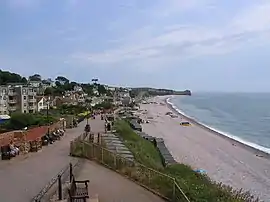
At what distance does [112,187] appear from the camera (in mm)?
10297

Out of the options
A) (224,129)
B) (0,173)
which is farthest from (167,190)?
(224,129)

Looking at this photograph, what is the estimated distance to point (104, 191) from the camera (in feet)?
32.2

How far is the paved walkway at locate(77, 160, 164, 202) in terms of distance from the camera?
9148mm

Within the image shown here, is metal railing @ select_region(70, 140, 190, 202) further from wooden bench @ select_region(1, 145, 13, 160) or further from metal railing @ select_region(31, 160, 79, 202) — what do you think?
wooden bench @ select_region(1, 145, 13, 160)

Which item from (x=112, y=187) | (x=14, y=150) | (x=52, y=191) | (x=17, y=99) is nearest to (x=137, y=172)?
(x=112, y=187)

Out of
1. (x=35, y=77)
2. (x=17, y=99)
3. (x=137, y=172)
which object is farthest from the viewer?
(x=35, y=77)

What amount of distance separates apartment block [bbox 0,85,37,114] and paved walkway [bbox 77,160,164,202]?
6009 cm

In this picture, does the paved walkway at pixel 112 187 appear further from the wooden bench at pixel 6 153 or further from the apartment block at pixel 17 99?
the apartment block at pixel 17 99

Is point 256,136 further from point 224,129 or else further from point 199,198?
point 199,198

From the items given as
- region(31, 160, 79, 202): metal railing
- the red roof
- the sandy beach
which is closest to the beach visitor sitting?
the red roof

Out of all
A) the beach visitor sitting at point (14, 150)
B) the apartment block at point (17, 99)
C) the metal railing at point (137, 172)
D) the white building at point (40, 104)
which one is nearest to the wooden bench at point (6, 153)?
the beach visitor sitting at point (14, 150)

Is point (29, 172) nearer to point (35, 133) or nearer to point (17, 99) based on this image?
point (35, 133)

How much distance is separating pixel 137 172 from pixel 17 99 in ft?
219

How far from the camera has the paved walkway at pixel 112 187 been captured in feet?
30.0
